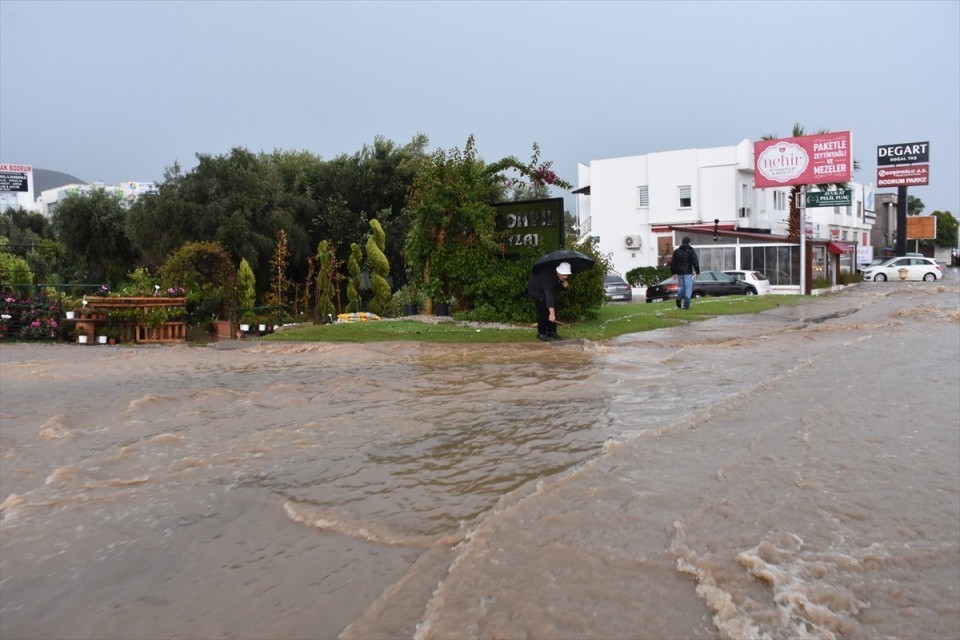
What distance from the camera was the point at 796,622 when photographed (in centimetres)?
317

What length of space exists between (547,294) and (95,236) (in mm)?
26592

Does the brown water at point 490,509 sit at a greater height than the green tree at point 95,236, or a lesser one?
lesser

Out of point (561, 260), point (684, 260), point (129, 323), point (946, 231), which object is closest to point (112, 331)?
point (129, 323)

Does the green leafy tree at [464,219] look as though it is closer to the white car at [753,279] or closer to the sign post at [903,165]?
the white car at [753,279]

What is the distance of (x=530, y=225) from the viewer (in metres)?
15.8

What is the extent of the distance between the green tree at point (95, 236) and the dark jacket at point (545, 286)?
23807 mm

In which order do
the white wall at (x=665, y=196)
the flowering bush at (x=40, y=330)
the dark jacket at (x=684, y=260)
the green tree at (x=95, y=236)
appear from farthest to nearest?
the white wall at (x=665, y=196) → the green tree at (x=95, y=236) → the dark jacket at (x=684, y=260) → the flowering bush at (x=40, y=330)

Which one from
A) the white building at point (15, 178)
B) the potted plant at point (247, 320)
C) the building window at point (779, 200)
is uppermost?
the white building at point (15, 178)

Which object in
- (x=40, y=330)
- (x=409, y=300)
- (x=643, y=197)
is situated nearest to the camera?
(x=40, y=330)

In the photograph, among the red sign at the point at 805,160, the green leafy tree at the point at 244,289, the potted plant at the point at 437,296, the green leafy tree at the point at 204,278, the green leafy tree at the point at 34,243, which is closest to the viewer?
the potted plant at the point at 437,296

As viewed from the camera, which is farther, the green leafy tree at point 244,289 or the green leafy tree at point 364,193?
the green leafy tree at point 364,193

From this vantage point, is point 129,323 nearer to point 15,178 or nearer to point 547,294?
point 547,294

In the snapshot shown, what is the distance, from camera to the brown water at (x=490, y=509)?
3.35 metres

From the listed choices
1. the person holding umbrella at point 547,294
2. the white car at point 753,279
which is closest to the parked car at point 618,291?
the white car at point 753,279
